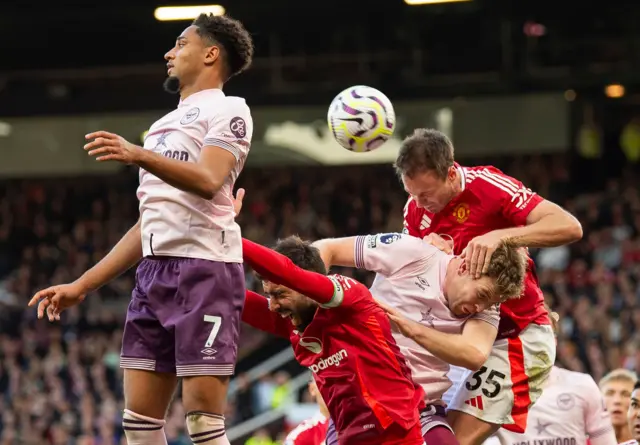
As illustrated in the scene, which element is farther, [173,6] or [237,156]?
[173,6]

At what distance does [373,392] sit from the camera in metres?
4.51

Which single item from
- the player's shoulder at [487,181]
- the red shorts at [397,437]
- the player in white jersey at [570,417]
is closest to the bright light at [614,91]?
the player in white jersey at [570,417]

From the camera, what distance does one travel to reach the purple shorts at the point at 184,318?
3.96 m

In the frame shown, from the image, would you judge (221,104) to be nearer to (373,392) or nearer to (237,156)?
(237,156)

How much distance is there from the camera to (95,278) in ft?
13.9

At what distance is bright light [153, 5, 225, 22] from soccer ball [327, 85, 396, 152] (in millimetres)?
9632

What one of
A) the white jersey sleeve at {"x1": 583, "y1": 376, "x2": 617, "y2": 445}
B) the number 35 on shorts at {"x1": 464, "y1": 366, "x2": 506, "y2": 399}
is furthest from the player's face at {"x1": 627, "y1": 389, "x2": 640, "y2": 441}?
the number 35 on shorts at {"x1": 464, "y1": 366, "x2": 506, "y2": 399}

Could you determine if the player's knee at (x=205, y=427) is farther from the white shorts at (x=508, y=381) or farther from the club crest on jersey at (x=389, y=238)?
the white shorts at (x=508, y=381)

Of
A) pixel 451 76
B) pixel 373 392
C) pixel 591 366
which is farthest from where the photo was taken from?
pixel 451 76

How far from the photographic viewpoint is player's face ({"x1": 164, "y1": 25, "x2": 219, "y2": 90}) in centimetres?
430

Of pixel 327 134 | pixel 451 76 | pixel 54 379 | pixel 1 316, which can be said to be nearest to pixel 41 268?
pixel 1 316

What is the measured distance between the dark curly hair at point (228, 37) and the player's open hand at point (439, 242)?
4.00 feet

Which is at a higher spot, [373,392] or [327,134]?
[327,134]

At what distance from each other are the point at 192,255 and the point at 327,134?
44.7 feet
